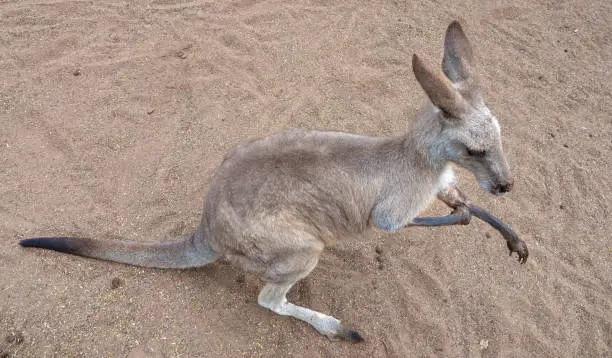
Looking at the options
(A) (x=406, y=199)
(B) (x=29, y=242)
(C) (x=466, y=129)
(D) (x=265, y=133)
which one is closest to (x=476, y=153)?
(C) (x=466, y=129)

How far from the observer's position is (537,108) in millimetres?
5496

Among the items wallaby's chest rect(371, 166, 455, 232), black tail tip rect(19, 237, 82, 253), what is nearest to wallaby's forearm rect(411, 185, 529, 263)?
wallaby's chest rect(371, 166, 455, 232)

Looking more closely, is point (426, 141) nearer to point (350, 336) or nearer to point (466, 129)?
point (466, 129)

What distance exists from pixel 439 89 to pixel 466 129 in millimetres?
463

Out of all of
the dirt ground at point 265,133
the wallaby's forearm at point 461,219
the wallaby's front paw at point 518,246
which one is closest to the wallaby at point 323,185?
the wallaby's forearm at point 461,219

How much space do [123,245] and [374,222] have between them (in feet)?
6.72

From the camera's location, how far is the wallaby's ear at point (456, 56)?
3.19 m

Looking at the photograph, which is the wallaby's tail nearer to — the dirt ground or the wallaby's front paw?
the dirt ground

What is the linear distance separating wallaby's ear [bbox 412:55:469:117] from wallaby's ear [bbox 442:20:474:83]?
411 mm

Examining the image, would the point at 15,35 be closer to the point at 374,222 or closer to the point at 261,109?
the point at 261,109

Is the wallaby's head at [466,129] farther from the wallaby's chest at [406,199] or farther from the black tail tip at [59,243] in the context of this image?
the black tail tip at [59,243]

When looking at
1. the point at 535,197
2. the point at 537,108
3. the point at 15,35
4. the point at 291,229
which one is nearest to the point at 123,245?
the point at 291,229

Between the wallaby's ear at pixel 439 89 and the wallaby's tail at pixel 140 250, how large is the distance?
2.04 metres

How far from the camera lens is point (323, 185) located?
3.18 meters
